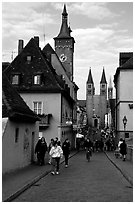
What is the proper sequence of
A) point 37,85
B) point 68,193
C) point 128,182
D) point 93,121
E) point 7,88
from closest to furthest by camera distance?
point 68,193
point 128,182
point 7,88
point 37,85
point 93,121

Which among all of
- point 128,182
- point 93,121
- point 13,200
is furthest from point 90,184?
point 93,121

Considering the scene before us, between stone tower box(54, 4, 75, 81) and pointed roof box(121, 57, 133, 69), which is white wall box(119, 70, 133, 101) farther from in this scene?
stone tower box(54, 4, 75, 81)

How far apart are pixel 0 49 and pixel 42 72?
2913cm

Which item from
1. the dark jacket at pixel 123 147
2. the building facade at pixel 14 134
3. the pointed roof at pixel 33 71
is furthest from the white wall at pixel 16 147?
the pointed roof at pixel 33 71

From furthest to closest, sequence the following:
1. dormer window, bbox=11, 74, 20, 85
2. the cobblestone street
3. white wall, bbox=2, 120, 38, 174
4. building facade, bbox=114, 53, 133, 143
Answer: building facade, bbox=114, 53, 133, 143 < dormer window, bbox=11, 74, 20, 85 < white wall, bbox=2, 120, 38, 174 < the cobblestone street

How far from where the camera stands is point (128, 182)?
51.1ft

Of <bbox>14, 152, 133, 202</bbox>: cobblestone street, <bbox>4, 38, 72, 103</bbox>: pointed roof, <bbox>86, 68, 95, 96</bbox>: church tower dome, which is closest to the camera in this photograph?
<bbox>14, 152, 133, 202</bbox>: cobblestone street

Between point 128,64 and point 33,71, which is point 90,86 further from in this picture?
point 33,71

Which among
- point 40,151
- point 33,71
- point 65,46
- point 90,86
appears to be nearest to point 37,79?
point 33,71

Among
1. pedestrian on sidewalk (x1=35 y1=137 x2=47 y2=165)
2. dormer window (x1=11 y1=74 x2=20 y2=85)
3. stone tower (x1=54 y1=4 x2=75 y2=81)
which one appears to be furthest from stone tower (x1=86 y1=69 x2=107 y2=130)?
pedestrian on sidewalk (x1=35 y1=137 x2=47 y2=165)

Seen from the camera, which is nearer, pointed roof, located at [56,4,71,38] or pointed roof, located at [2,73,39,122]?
pointed roof, located at [2,73,39,122]

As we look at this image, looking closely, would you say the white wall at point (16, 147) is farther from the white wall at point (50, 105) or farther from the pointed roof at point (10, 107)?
the white wall at point (50, 105)

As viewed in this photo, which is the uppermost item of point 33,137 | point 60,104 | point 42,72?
point 42,72

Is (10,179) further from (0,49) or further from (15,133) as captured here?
(0,49)
